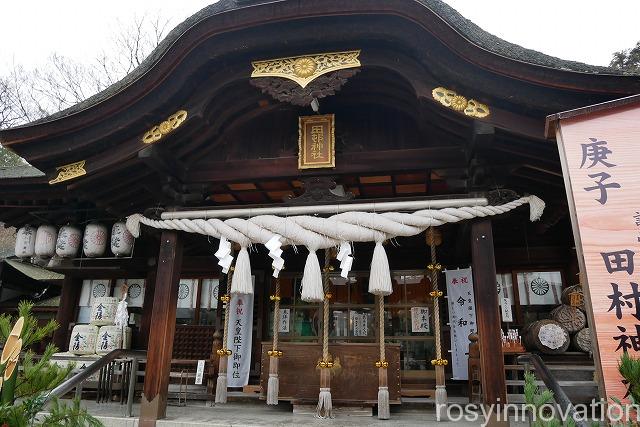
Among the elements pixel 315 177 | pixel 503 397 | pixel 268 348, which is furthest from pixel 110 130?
pixel 503 397

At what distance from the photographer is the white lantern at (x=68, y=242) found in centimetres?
773

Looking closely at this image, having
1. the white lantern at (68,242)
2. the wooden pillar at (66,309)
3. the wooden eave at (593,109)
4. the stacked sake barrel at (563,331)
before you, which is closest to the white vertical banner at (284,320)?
the white lantern at (68,242)

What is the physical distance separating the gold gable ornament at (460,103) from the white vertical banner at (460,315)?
3702 millimetres

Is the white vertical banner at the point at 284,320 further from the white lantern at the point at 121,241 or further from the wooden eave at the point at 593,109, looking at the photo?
the wooden eave at the point at 593,109

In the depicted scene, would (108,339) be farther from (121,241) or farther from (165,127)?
(165,127)

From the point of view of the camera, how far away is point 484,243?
17.9 ft

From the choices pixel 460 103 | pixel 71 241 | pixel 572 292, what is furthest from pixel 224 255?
pixel 572 292

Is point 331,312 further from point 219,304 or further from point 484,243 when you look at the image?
point 484,243

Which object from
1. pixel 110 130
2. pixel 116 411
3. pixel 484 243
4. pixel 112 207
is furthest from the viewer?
pixel 112 207

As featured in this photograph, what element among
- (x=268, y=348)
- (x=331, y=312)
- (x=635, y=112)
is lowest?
(x=268, y=348)

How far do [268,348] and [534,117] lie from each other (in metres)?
4.82

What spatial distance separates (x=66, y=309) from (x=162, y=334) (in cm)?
488

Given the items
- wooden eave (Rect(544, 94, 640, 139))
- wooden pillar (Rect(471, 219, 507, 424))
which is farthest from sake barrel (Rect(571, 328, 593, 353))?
wooden eave (Rect(544, 94, 640, 139))

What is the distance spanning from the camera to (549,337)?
6.73 metres
